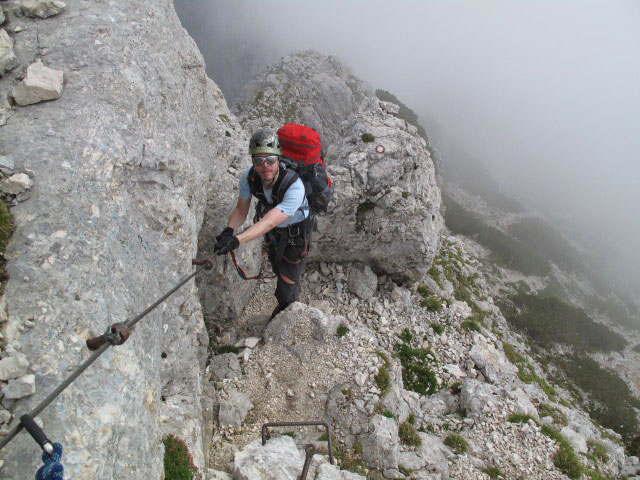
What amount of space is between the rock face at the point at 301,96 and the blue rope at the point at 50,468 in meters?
37.7

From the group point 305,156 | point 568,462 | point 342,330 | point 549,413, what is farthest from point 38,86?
point 549,413

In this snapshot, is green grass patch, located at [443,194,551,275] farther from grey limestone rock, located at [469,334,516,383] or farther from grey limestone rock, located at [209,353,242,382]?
grey limestone rock, located at [209,353,242,382]

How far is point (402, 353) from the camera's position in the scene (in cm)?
1210

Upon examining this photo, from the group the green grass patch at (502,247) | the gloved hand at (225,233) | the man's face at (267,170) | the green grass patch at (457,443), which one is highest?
the man's face at (267,170)

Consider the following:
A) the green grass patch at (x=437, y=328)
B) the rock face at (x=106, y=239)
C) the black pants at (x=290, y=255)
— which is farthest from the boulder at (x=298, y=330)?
the green grass patch at (x=437, y=328)

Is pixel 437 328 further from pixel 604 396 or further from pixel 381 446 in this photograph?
pixel 604 396

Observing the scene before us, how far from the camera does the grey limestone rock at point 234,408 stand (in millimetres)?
7180

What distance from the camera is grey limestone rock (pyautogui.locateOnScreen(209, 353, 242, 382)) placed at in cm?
830

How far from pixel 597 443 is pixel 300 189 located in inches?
498

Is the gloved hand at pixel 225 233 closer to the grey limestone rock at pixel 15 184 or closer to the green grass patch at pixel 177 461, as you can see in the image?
the grey limestone rock at pixel 15 184

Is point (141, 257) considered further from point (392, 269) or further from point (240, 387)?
point (392, 269)

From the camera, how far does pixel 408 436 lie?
848cm

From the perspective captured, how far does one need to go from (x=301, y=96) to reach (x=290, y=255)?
128ft

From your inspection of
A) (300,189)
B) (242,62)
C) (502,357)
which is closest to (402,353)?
(502,357)
